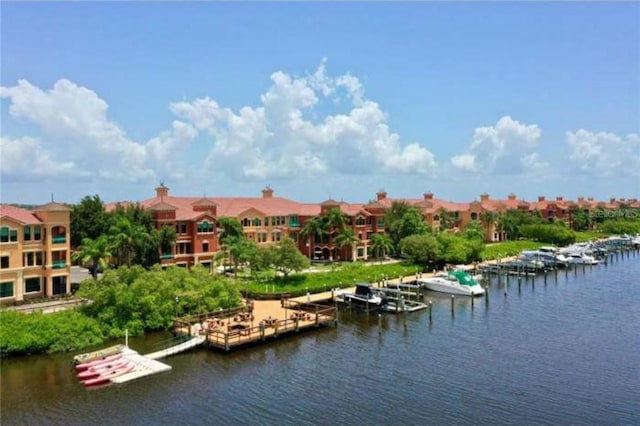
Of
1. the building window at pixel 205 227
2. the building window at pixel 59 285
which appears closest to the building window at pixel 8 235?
the building window at pixel 59 285

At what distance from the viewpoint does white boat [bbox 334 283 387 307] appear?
52281 millimetres

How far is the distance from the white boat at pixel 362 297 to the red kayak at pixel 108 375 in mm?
25161

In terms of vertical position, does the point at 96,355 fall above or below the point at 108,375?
above

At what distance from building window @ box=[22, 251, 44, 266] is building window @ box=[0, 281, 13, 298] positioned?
210 centimetres

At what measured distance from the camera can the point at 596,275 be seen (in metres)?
74.8

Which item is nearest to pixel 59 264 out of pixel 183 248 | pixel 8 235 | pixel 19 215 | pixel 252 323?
pixel 8 235

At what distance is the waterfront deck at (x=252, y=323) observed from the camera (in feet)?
127

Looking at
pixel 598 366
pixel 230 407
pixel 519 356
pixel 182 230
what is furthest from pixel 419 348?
pixel 182 230

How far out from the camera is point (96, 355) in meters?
34.1

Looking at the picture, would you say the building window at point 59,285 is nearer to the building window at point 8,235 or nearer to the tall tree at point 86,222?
the building window at point 8,235

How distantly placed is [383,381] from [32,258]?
112ft

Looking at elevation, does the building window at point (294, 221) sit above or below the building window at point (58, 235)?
above

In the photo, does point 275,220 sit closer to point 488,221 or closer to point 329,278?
point 329,278

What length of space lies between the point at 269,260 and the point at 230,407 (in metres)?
28.4
